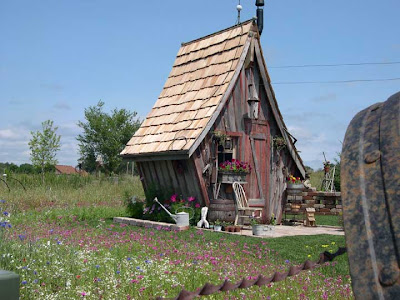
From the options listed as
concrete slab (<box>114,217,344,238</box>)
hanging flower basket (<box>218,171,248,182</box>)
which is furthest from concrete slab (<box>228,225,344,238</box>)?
hanging flower basket (<box>218,171,248,182</box>)

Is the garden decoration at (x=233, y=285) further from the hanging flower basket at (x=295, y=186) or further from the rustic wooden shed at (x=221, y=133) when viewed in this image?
the hanging flower basket at (x=295, y=186)

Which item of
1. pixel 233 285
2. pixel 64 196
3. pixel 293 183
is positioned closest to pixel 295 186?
pixel 293 183

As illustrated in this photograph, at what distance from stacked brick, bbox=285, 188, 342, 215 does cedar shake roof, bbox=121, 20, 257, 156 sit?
378 cm

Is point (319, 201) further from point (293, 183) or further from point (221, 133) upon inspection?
point (221, 133)

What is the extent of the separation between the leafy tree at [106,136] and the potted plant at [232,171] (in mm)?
30278

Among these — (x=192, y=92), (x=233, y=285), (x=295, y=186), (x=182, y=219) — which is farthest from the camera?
(x=295, y=186)

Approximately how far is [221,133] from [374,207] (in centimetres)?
1153

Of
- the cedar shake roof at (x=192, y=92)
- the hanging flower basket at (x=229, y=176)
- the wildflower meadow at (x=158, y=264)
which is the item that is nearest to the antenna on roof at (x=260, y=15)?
the cedar shake roof at (x=192, y=92)

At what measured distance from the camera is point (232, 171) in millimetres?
13250

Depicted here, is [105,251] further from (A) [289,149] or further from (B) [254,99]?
(A) [289,149]

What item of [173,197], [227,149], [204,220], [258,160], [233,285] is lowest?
[204,220]

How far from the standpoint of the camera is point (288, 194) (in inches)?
591

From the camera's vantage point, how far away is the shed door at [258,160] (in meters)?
14.0

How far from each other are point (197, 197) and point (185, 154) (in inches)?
50.4
